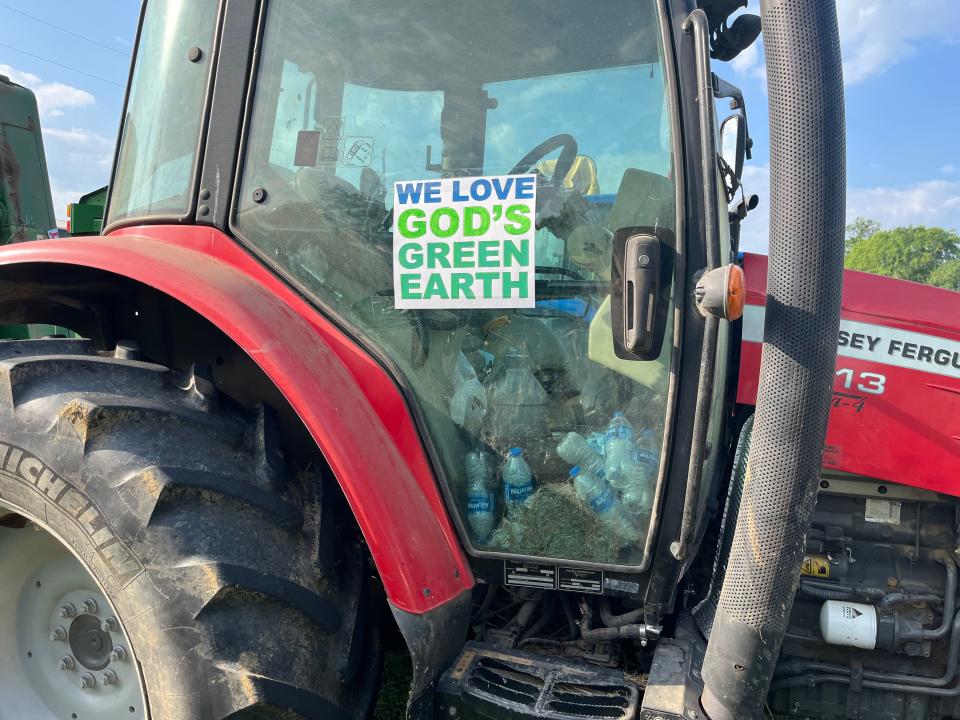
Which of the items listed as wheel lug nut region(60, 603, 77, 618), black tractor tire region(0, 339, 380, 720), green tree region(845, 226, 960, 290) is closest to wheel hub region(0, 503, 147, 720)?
wheel lug nut region(60, 603, 77, 618)

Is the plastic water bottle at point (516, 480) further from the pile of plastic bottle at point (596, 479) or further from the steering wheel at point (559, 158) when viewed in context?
the steering wheel at point (559, 158)

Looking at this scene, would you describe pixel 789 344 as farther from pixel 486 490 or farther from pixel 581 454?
pixel 486 490

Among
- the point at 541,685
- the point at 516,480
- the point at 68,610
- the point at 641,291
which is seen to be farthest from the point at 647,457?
the point at 68,610

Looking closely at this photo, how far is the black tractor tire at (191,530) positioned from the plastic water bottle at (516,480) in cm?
42

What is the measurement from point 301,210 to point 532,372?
70cm

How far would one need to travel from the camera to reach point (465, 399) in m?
1.77

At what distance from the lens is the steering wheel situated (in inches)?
65.9

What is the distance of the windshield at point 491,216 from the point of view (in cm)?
166

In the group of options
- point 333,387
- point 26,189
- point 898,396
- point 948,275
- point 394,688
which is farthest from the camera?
point 948,275

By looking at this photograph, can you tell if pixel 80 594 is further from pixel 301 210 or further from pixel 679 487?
pixel 679 487

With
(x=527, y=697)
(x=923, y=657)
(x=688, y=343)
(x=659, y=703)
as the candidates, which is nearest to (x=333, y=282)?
(x=688, y=343)

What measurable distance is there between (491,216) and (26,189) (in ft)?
17.8

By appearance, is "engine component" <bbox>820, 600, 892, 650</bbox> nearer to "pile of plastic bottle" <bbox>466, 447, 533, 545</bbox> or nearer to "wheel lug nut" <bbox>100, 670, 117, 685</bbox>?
"pile of plastic bottle" <bbox>466, 447, 533, 545</bbox>

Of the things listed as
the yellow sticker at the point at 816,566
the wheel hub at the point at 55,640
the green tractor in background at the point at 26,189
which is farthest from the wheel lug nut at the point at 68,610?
the green tractor in background at the point at 26,189
